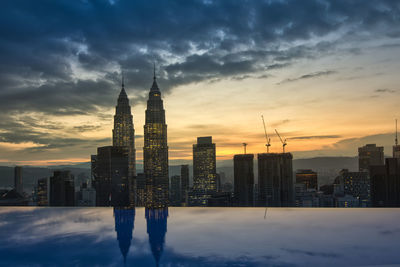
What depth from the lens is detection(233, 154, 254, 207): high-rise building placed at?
6240 inches

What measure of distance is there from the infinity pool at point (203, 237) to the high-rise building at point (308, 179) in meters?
178

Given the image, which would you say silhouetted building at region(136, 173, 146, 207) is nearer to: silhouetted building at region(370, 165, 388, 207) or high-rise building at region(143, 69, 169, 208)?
high-rise building at region(143, 69, 169, 208)

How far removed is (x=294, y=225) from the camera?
1209 cm

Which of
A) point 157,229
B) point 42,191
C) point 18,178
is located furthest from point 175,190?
point 157,229

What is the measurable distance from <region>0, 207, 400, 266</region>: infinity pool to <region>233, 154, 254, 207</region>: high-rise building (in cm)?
13766

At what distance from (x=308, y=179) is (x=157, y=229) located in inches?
7342

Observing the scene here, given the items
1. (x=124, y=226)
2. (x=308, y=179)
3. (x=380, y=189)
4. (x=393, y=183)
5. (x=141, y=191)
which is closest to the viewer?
(x=124, y=226)

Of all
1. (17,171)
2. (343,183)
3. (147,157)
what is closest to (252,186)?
(343,183)

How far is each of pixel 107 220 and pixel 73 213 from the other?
2805 mm

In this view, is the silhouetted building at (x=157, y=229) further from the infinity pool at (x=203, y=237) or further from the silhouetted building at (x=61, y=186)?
the silhouetted building at (x=61, y=186)

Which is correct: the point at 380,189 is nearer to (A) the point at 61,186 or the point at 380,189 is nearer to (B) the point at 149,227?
(A) the point at 61,186

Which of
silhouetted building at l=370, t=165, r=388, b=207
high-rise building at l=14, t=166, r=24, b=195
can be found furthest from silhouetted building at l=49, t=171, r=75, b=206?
silhouetted building at l=370, t=165, r=388, b=207

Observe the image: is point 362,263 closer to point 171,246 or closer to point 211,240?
point 211,240

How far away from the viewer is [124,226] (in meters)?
12.8
